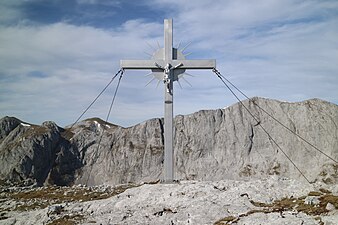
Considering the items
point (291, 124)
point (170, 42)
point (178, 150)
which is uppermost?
point (170, 42)

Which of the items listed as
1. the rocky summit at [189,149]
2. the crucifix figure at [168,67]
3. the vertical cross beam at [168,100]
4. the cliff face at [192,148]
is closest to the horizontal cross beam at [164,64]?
the crucifix figure at [168,67]

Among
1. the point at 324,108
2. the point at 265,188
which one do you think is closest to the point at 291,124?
the point at 324,108

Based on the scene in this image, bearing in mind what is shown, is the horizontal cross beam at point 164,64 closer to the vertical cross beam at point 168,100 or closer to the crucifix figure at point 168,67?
the crucifix figure at point 168,67

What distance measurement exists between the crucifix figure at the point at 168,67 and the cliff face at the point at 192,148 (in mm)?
46916

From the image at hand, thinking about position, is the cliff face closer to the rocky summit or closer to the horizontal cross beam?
the rocky summit

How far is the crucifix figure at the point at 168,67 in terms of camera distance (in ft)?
62.9

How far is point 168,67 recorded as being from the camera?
1906 cm

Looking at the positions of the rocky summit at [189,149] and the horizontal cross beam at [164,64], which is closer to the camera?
the horizontal cross beam at [164,64]

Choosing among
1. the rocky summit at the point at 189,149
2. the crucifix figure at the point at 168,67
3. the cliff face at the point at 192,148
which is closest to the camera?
the crucifix figure at the point at 168,67

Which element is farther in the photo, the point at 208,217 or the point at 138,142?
the point at 138,142

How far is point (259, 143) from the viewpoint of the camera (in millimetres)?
68312

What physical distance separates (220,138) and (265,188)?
55.4 metres

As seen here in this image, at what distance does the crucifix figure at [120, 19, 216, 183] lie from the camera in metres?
19.2

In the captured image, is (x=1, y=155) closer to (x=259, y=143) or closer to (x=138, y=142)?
(x=138, y=142)
